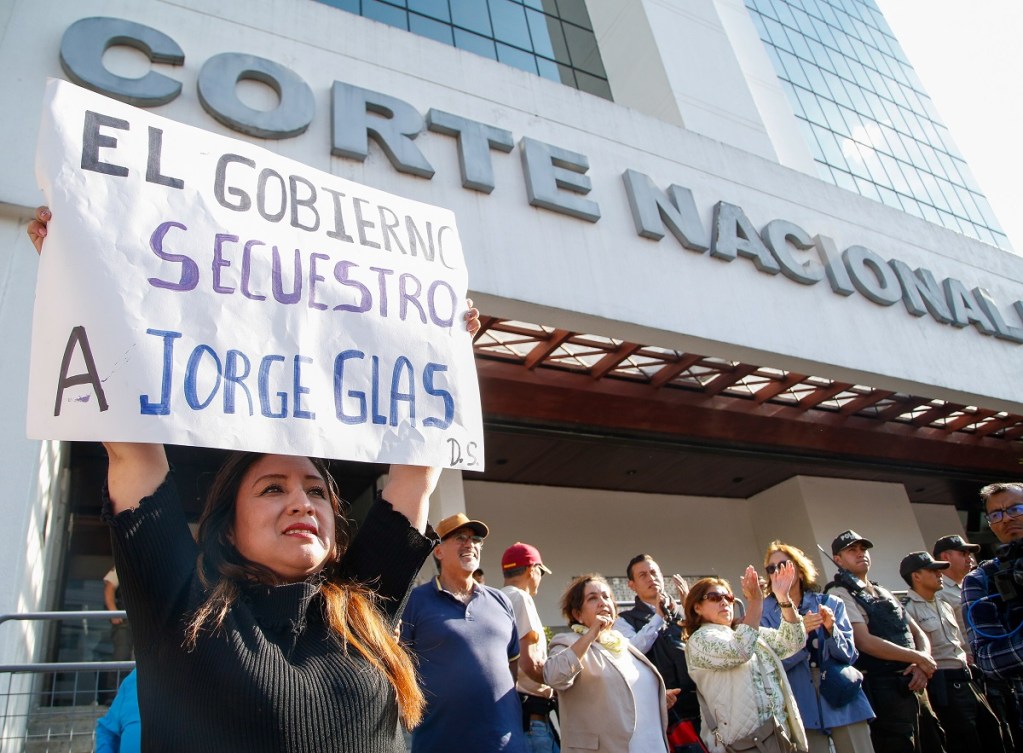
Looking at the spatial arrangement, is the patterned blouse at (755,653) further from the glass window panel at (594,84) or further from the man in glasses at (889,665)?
the glass window panel at (594,84)

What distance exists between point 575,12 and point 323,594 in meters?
15.6

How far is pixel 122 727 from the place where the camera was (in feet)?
7.11

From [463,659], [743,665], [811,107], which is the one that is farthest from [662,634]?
[811,107]

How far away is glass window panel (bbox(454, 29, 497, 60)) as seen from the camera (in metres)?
11.5

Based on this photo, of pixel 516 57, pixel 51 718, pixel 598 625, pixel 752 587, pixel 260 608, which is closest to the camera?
pixel 260 608

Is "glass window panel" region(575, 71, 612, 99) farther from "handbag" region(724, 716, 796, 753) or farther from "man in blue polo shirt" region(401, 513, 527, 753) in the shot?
"handbag" region(724, 716, 796, 753)

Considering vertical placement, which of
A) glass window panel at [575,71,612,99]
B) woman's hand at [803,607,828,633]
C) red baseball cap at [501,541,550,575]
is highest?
→ glass window panel at [575,71,612,99]

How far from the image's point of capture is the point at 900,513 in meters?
15.3

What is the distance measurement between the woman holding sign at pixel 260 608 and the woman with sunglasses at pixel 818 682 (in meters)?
3.25

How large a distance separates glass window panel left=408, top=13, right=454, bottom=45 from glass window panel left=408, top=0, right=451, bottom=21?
4.9 inches

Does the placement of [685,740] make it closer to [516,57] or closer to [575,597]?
[575,597]

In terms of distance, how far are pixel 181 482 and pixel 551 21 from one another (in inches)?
416

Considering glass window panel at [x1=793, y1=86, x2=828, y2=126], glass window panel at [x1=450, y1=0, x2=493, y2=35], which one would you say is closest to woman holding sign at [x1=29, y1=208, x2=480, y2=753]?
glass window panel at [x1=450, y1=0, x2=493, y2=35]

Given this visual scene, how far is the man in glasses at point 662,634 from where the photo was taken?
14.8ft
